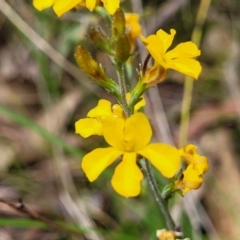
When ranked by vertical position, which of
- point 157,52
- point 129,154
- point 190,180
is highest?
point 157,52

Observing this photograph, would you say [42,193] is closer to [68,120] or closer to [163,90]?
[68,120]

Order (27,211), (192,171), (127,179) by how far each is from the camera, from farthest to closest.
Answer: (27,211) < (192,171) < (127,179)

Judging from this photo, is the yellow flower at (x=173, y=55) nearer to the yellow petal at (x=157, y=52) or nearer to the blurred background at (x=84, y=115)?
the yellow petal at (x=157, y=52)

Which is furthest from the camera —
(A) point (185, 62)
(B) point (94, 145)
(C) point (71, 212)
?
(B) point (94, 145)

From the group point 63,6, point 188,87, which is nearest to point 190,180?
point 63,6

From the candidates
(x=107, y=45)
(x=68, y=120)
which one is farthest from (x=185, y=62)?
(x=68, y=120)

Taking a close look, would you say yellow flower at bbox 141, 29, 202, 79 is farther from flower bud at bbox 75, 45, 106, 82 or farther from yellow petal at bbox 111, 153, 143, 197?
yellow petal at bbox 111, 153, 143, 197

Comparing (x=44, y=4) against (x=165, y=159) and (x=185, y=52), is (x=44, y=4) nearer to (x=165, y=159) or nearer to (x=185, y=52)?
(x=185, y=52)
